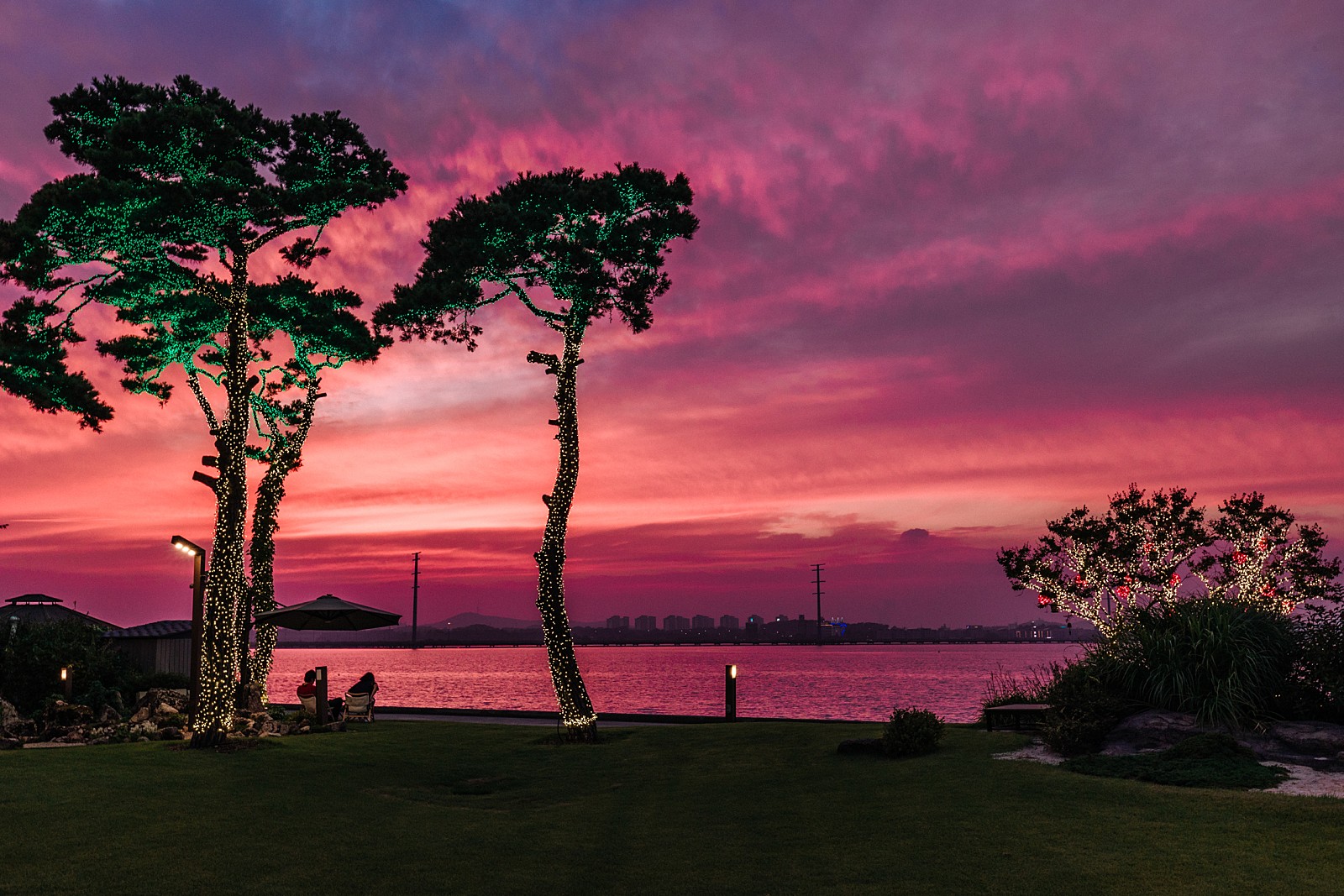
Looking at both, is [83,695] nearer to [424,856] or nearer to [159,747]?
[159,747]

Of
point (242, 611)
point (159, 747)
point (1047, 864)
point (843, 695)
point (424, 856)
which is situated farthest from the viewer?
point (843, 695)

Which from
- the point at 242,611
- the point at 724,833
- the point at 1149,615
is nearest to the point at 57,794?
the point at 724,833

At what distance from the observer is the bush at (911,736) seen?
49.0 ft

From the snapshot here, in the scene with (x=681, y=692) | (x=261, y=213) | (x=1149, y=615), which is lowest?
(x=681, y=692)

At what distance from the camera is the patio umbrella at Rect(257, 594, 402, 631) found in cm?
2427

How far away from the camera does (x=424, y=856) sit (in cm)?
1049

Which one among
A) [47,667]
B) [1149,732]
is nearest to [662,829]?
[1149,732]

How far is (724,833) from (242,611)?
15440 millimetres

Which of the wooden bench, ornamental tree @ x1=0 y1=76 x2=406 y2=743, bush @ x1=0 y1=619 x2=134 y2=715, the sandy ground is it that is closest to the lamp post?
ornamental tree @ x1=0 y1=76 x2=406 y2=743

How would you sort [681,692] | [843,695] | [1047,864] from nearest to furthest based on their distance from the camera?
[1047,864] → [843,695] → [681,692]

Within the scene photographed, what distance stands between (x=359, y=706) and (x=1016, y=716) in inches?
663

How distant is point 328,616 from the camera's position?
2467 centimetres

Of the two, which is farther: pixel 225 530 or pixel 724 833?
pixel 225 530

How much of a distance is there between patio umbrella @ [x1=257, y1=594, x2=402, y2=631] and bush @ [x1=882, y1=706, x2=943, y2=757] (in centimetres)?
1415
